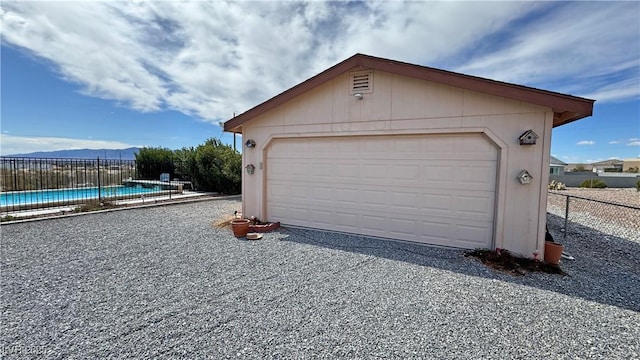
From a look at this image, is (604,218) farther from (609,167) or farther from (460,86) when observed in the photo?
(609,167)

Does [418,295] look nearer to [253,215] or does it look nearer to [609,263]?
[609,263]

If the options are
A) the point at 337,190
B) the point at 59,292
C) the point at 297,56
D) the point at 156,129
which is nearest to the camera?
the point at 59,292

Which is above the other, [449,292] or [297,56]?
[297,56]

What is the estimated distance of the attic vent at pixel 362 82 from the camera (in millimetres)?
6324

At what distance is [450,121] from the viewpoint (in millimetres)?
5664

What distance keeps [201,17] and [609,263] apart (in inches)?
474

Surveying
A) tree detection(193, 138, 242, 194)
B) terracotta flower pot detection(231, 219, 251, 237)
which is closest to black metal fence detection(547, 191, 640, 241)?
terracotta flower pot detection(231, 219, 251, 237)

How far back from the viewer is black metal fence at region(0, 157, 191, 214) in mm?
9922

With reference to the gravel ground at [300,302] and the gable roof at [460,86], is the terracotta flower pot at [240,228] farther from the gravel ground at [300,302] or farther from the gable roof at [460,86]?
the gable roof at [460,86]

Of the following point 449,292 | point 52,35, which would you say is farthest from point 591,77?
point 52,35

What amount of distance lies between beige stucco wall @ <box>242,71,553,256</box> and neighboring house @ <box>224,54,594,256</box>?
0.02 metres

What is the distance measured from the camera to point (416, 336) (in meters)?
2.79

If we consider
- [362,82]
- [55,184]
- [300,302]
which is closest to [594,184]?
[362,82]

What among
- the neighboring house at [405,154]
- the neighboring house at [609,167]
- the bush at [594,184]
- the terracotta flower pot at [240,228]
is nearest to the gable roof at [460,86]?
the neighboring house at [405,154]
